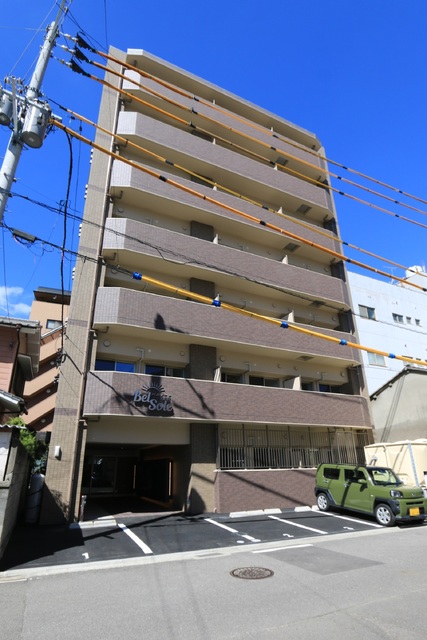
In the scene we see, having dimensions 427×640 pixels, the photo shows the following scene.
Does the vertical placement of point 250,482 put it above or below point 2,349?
below

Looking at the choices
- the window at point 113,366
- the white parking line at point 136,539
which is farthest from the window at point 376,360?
the white parking line at point 136,539

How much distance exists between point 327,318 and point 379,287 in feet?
34.7

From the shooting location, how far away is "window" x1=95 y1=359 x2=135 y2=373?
49.5 ft

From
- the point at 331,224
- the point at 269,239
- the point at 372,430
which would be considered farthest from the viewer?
the point at 331,224

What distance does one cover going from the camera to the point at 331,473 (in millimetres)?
14031

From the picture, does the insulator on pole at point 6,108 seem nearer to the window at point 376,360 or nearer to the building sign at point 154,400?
the building sign at point 154,400

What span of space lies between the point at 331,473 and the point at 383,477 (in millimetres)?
2126

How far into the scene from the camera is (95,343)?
14.4m

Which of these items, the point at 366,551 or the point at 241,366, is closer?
the point at 366,551

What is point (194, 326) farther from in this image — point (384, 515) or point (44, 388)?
point (44, 388)

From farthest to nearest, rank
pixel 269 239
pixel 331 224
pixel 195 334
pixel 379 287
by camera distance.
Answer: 1. pixel 379 287
2. pixel 331 224
3. pixel 269 239
4. pixel 195 334

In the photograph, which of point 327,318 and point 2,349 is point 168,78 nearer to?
point 327,318

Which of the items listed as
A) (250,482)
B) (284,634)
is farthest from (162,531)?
(284,634)

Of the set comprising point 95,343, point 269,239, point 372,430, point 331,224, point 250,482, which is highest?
point 331,224
